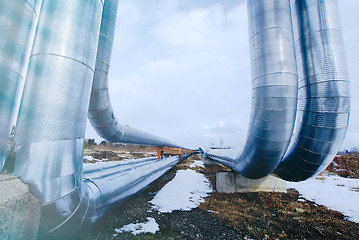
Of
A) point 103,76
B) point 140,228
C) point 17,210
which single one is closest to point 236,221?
point 140,228

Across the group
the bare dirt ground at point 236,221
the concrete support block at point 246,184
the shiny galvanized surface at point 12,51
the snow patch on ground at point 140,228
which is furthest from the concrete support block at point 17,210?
the concrete support block at point 246,184

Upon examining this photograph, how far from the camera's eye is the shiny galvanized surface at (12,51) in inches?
62.4

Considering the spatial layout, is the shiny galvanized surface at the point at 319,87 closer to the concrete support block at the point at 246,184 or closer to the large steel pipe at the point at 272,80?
the large steel pipe at the point at 272,80

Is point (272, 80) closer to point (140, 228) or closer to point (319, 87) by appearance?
point (319, 87)

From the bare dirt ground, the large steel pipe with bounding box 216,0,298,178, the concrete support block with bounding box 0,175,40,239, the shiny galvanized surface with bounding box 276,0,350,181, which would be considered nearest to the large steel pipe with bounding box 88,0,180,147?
the bare dirt ground

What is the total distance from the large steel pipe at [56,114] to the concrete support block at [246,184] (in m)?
5.77

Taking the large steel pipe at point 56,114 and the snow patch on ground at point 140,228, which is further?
the snow patch on ground at point 140,228

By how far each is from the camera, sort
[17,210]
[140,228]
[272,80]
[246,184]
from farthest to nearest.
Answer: [246,184] → [272,80] → [140,228] → [17,210]

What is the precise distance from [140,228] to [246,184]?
4.81 metres

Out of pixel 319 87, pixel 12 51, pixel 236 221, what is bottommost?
pixel 236 221

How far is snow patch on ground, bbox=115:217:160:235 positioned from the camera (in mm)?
3148

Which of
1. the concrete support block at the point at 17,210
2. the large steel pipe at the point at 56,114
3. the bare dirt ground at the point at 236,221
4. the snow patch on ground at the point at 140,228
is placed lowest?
the bare dirt ground at the point at 236,221

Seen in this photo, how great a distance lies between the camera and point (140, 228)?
3.29 m

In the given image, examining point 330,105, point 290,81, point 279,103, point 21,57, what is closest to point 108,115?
point 21,57
